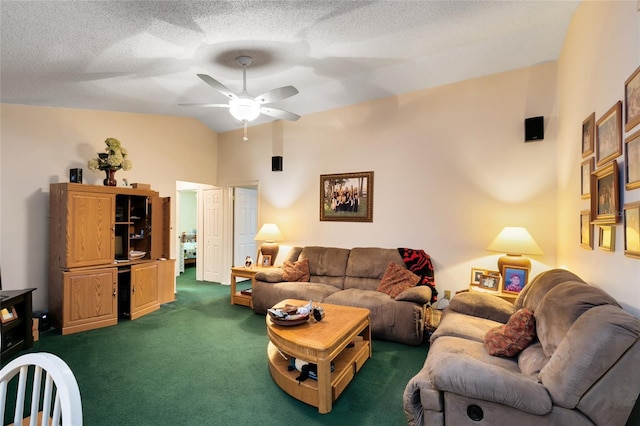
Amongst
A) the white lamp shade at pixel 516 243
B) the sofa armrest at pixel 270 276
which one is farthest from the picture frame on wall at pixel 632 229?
the sofa armrest at pixel 270 276

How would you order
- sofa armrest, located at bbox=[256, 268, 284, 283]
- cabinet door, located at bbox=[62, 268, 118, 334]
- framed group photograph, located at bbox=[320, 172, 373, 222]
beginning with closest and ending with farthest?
cabinet door, located at bbox=[62, 268, 118, 334] < sofa armrest, located at bbox=[256, 268, 284, 283] < framed group photograph, located at bbox=[320, 172, 373, 222]

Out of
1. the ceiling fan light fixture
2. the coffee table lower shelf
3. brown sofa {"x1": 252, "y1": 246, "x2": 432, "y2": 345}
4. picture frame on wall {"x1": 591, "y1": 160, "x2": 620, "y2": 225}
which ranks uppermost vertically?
the ceiling fan light fixture

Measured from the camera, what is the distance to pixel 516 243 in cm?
312

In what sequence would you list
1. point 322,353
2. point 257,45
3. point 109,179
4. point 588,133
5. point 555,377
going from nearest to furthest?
point 555,377 < point 322,353 < point 588,133 < point 257,45 < point 109,179

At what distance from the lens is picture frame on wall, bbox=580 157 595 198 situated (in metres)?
2.29

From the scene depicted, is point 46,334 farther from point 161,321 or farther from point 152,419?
point 152,419

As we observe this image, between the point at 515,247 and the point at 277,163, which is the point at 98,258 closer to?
the point at 277,163

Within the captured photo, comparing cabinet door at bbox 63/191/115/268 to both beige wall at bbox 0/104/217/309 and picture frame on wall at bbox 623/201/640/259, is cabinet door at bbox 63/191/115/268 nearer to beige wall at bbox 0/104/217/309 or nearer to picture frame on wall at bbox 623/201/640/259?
beige wall at bbox 0/104/217/309

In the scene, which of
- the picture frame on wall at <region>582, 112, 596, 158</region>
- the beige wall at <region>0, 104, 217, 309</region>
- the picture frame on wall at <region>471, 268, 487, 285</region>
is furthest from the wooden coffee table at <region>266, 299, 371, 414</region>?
the beige wall at <region>0, 104, 217, 309</region>

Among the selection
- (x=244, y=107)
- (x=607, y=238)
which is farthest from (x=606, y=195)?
(x=244, y=107)

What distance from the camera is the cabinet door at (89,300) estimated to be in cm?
342

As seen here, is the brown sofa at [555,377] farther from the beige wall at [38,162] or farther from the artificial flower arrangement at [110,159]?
the beige wall at [38,162]

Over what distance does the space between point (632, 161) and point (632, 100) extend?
1.06ft

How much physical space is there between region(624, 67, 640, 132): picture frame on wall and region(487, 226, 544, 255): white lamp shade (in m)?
1.63
